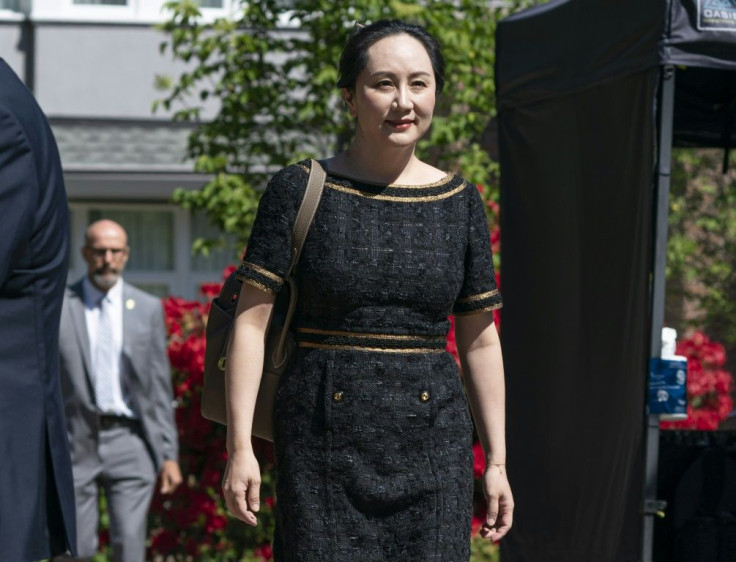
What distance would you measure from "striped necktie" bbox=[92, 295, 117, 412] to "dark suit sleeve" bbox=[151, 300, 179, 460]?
0.72 feet

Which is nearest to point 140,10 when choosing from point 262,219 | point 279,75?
point 279,75

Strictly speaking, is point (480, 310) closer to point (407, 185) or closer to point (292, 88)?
point (407, 185)

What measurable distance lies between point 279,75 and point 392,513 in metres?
6.98

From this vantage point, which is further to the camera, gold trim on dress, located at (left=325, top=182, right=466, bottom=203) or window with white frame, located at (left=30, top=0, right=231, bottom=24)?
window with white frame, located at (left=30, top=0, right=231, bottom=24)

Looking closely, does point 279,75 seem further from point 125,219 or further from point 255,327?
point 255,327

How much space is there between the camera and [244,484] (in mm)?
3602

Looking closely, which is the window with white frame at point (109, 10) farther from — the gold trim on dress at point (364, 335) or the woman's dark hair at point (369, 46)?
the gold trim on dress at point (364, 335)

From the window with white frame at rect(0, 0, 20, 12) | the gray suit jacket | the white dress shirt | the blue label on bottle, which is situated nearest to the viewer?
the blue label on bottle

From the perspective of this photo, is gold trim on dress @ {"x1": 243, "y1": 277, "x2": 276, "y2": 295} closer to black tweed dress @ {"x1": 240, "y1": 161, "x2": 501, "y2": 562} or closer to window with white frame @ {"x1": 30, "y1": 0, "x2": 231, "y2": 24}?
black tweed dress @ {"x1": 240, "y1": 161, "x2": 501, "y2": 562}

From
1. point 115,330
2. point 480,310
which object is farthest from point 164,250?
point 480,310

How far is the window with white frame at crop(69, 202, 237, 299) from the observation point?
51.5ft

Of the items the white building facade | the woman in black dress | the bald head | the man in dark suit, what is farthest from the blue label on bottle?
the white building facade

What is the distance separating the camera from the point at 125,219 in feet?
51.9

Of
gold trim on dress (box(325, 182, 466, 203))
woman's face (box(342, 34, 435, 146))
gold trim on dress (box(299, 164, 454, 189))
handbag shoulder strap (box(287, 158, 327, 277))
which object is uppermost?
woman's face (box(342, 34, 435, 146))
